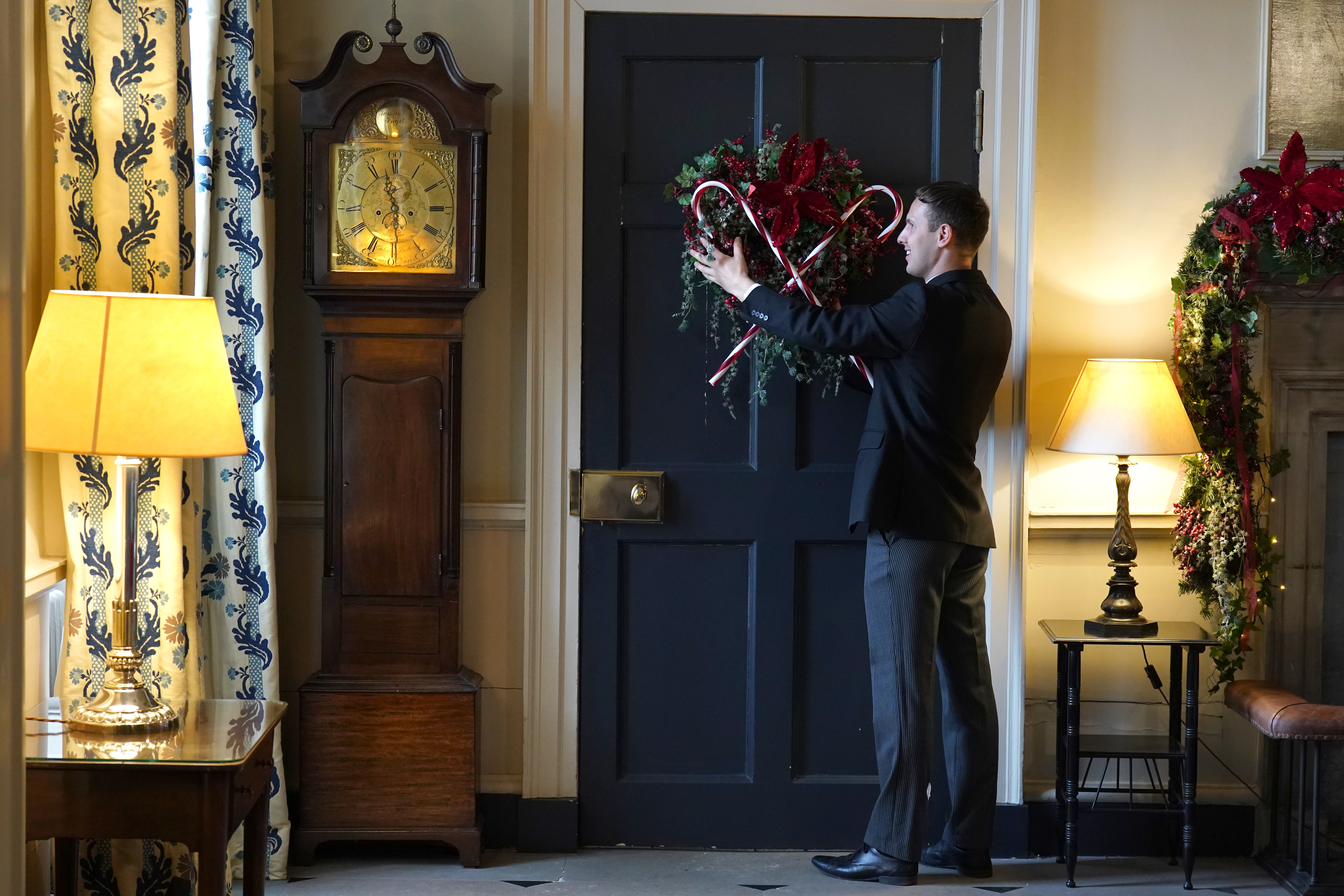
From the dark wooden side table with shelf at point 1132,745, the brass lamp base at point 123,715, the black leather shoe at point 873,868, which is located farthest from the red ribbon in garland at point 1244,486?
the brass lamp base at point 123,715

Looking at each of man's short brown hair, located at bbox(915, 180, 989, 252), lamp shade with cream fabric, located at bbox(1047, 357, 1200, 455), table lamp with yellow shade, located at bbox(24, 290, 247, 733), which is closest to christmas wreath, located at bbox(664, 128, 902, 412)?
man's short brown hair, located at bbox(915, 180, 989, 252)

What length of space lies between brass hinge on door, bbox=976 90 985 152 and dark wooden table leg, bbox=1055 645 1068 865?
133cm

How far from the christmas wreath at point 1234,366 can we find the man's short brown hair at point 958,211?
0.67 meters

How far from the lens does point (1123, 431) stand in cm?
295

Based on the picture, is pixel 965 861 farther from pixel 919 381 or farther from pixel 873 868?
pixel 919 381

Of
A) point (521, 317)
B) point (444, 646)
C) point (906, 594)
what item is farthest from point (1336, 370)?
point (444, 646)

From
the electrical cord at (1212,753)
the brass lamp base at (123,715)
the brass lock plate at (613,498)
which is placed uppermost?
the brass lock plate at (613,498)

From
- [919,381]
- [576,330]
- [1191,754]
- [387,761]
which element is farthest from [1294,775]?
[387,761]

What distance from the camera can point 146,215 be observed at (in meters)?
2.52

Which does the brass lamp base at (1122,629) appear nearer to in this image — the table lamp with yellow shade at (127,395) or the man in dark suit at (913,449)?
the man in dark suit at (913,449)

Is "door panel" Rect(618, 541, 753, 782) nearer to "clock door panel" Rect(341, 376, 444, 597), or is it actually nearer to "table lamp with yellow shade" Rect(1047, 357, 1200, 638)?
"clock door panel" Rect(341, 376, 444, 597)

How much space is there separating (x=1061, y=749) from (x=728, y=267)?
1540 millimetres

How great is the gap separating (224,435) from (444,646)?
113 centimetres

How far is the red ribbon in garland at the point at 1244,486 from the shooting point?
3.14 meters
